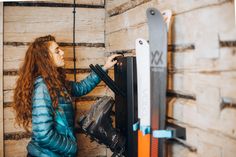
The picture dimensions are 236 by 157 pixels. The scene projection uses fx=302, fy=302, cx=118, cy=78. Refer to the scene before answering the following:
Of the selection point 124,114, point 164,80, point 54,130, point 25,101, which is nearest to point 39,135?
point 54,130

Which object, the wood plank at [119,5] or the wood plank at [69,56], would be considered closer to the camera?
the wood plank at [119,5]

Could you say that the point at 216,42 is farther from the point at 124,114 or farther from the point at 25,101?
the point at 25,101

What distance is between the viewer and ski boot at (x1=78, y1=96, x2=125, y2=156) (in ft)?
7.49

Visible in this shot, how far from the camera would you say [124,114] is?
2.36 m

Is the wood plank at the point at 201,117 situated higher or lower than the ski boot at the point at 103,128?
higher

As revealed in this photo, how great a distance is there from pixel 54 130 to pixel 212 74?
4.09 ft

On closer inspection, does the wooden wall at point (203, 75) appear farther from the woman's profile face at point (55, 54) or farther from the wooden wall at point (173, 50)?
the woman's profile face at point (55, 54)

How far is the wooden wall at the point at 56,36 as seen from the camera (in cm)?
284

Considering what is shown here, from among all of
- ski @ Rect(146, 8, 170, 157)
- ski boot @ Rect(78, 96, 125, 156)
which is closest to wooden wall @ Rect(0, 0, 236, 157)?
ski @ Rect(146, 8, 170, 157)

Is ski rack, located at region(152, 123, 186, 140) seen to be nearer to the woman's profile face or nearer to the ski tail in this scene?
A: the ski tail

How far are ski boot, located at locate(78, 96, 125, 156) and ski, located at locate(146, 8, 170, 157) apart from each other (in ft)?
1.64

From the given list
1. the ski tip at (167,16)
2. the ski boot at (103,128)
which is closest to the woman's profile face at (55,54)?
the ski boot at (103,128)

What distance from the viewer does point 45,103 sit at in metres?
2.20

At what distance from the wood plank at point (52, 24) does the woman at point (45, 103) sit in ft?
1.56
